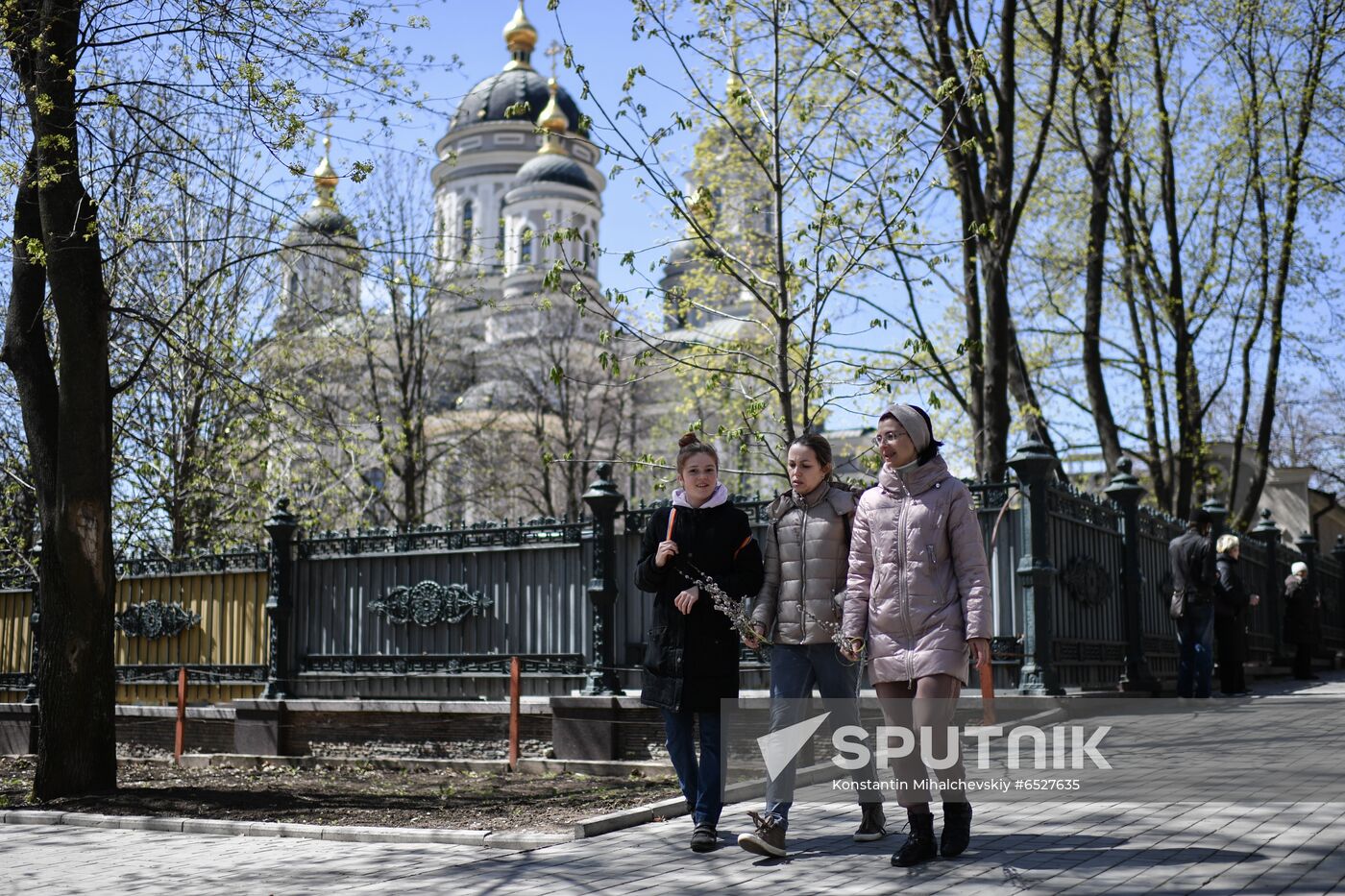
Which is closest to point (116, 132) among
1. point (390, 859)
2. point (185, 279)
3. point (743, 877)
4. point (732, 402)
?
point (185, 279)

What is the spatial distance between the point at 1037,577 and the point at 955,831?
18.4 ft

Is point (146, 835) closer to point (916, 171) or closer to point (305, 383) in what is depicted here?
point (916, 171)

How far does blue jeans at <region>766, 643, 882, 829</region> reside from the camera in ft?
21.4

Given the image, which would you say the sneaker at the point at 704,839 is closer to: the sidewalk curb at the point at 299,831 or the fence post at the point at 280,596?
the sidewalk curb at the point at 299,831

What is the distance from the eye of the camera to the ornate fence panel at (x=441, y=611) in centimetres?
1276

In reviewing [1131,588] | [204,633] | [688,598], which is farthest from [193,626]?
[688,598]

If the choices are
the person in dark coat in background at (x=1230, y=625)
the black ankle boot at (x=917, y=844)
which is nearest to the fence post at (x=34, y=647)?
the black ankle boot at (x=917, y=844)

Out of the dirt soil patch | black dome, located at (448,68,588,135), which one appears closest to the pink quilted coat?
the dirt soil patch

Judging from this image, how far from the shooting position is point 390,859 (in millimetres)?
6969

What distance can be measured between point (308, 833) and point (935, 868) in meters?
3.85

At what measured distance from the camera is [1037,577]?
11.3 m

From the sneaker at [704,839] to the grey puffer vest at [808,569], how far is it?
0.95m

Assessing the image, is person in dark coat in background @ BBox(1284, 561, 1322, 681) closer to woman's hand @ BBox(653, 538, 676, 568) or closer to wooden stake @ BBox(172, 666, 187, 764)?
wooden stake @ BBox(172, 666, 187, 764)

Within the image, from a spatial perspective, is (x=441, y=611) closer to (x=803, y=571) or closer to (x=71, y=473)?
(x=71, y=473)
